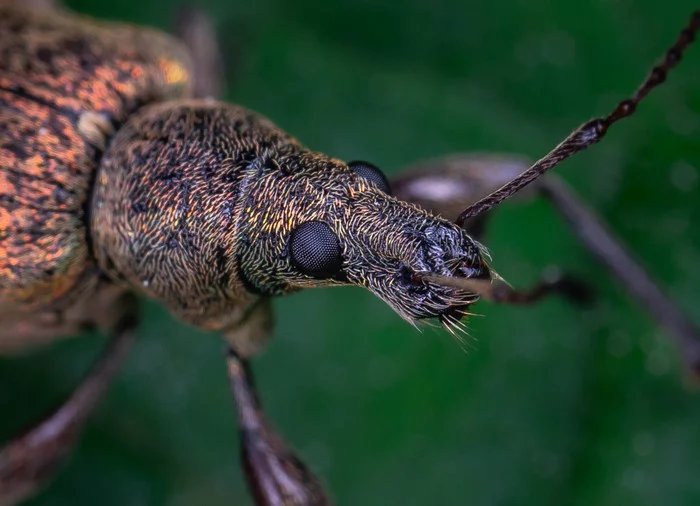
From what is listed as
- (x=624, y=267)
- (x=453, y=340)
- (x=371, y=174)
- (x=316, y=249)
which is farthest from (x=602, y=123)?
(x=453, y=340)

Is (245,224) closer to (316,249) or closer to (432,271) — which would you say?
(316,249)

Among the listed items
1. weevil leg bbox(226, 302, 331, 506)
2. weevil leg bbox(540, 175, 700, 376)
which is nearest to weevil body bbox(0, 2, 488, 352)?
weevil leg bbox(226, 302, 331, 506)

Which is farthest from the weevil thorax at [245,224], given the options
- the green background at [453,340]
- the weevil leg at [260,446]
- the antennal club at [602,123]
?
the green background at [453,340]

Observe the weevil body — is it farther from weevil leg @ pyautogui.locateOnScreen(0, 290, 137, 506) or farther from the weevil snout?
weevil leg @ pyautogui.locateOnScreen(0, 290, 137, 506)

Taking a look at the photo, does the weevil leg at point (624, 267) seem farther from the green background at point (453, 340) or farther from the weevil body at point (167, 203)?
the weevil body at point (167, 203)

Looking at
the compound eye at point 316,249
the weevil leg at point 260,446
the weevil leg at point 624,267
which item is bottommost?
the weevil leg at point 260,446

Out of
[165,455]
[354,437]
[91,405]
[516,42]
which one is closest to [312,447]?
[354,437]
